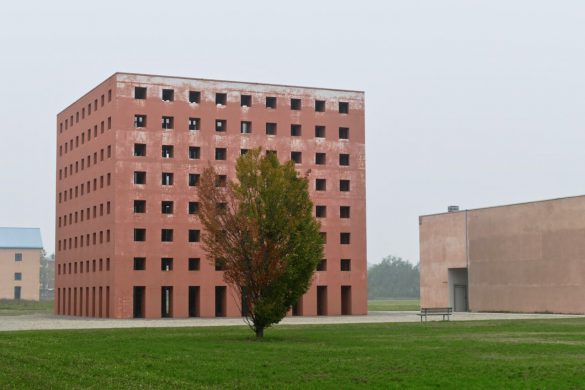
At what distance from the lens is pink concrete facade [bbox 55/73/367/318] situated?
80562 mm

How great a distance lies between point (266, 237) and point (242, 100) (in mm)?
45676

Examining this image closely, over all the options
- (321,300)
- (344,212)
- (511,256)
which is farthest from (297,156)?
(511,256)

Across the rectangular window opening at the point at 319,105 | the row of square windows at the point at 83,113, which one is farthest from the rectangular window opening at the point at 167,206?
the rectangular window opening at the point at 319,105

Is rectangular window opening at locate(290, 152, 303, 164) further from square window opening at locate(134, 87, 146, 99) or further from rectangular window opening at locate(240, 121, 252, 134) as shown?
square window opening at locate(134, 87, 146, 99)

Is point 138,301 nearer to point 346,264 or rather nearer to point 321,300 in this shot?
point 321,300

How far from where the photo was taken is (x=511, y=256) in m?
86.9

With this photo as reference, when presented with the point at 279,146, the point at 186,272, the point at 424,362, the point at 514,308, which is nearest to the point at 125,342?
the point at 424,362

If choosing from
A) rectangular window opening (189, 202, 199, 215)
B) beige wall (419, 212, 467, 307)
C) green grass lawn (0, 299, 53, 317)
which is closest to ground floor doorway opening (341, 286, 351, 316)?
beige wall (419, 212, 467, 307)

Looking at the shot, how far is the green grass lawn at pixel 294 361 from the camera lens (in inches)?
890

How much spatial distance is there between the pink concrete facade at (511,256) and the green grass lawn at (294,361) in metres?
39.4

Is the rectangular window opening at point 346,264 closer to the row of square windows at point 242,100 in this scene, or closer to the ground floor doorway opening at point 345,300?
the ground floor doorway opening at point 345,300

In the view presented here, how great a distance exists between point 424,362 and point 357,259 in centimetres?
6094

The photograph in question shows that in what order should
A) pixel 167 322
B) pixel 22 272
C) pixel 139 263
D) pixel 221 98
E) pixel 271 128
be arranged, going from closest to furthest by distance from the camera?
pixel 167 322 < pixel 139 263 < pixel 221 98 < pixel 271 128 < pixel 22 272

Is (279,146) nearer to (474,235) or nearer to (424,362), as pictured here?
(474,235)
